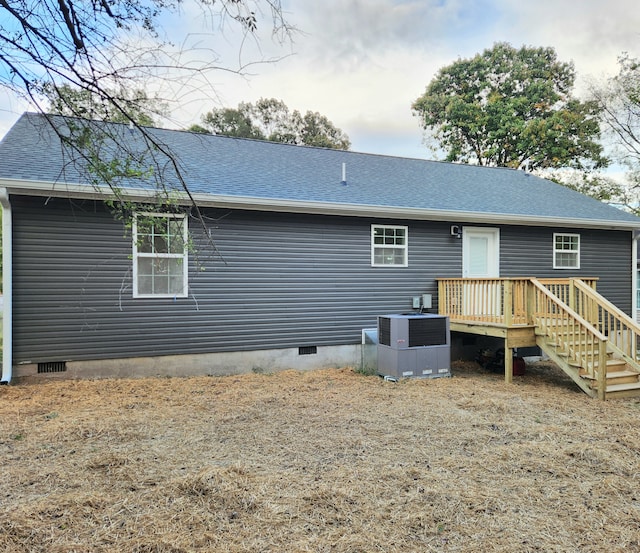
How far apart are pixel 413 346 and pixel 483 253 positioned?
351 centimetres

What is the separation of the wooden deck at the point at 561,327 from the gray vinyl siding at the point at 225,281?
149cm

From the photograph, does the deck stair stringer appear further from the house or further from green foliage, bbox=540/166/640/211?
green foliage, bbox=540/166/640/211

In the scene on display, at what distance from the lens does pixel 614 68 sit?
19766mm

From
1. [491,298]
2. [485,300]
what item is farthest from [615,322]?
[485,300]

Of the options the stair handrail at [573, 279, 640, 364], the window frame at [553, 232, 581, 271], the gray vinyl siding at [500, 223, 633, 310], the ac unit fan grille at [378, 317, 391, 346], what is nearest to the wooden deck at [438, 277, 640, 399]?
the stair handrail at [573, 279, 640, 364]

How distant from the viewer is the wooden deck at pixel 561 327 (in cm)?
616

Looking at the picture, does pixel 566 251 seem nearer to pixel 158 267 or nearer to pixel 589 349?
pixel 589 349

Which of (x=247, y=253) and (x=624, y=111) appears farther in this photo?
(x=624, y=111)

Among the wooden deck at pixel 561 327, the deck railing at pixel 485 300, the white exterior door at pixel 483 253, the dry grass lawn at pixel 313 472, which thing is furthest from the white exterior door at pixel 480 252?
the dry grass lawn at pixel 313 472

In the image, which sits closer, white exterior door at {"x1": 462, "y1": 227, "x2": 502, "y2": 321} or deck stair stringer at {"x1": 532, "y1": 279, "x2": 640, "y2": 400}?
deck stair stringer at {"x1": 532, "y1": 279, "x2": 640, "y2": 400}

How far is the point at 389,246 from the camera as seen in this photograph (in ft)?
28.2

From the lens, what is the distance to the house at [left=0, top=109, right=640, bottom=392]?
6.34 meters

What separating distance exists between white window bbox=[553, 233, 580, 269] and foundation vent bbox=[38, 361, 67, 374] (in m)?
10.0

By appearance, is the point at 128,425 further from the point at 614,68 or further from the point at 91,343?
the point at 614,68
